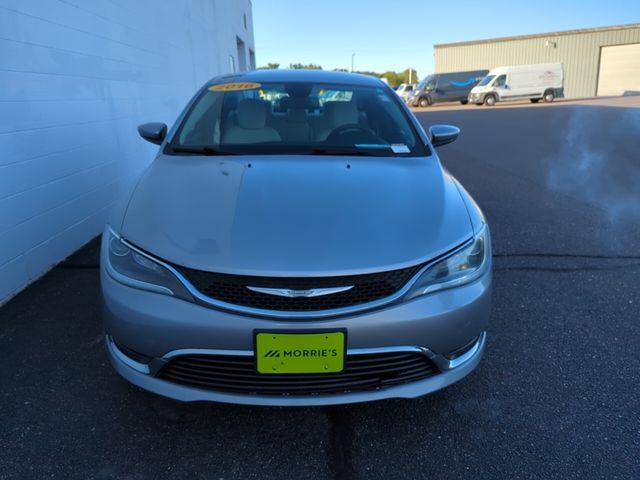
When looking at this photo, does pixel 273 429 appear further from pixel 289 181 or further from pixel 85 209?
pixel 85 209

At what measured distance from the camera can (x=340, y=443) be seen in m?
2.06

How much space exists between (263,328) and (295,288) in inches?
7.1

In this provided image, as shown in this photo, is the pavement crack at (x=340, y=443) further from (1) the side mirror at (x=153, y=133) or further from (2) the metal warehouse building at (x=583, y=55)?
(2) the metal warehouse building at (x=583, y=55)

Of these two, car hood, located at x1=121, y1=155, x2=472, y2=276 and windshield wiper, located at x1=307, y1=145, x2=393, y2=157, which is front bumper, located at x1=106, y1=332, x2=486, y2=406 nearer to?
car hood, located at x1=121, y1=155, x2=472, y2=276

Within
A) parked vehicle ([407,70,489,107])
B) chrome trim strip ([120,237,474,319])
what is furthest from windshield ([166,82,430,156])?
parked vehicle ([407,70,489,107])

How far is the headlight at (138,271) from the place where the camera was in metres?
1.88

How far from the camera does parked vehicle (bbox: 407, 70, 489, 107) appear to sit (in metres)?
33.2

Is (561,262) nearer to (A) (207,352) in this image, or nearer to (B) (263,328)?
(B) (263,328)

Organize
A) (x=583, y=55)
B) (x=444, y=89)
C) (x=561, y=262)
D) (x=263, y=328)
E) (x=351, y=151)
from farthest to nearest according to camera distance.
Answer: (x=583, y=55) < (x=444, y=89) < (x=561, y=262) < (x=351, y=151) < (x=263, y=328)

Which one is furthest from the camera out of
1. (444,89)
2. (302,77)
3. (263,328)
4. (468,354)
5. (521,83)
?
(444,89)

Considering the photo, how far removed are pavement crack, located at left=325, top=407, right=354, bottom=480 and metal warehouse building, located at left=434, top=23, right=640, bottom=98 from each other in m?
45.4

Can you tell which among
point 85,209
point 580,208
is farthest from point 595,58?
point 85,209

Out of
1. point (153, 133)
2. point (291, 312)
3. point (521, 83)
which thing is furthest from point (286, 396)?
point (521, 83)

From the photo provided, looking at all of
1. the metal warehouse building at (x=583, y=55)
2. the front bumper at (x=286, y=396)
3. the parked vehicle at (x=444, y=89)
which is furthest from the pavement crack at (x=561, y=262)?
the metal warehouse building at (x=583, y=55)
